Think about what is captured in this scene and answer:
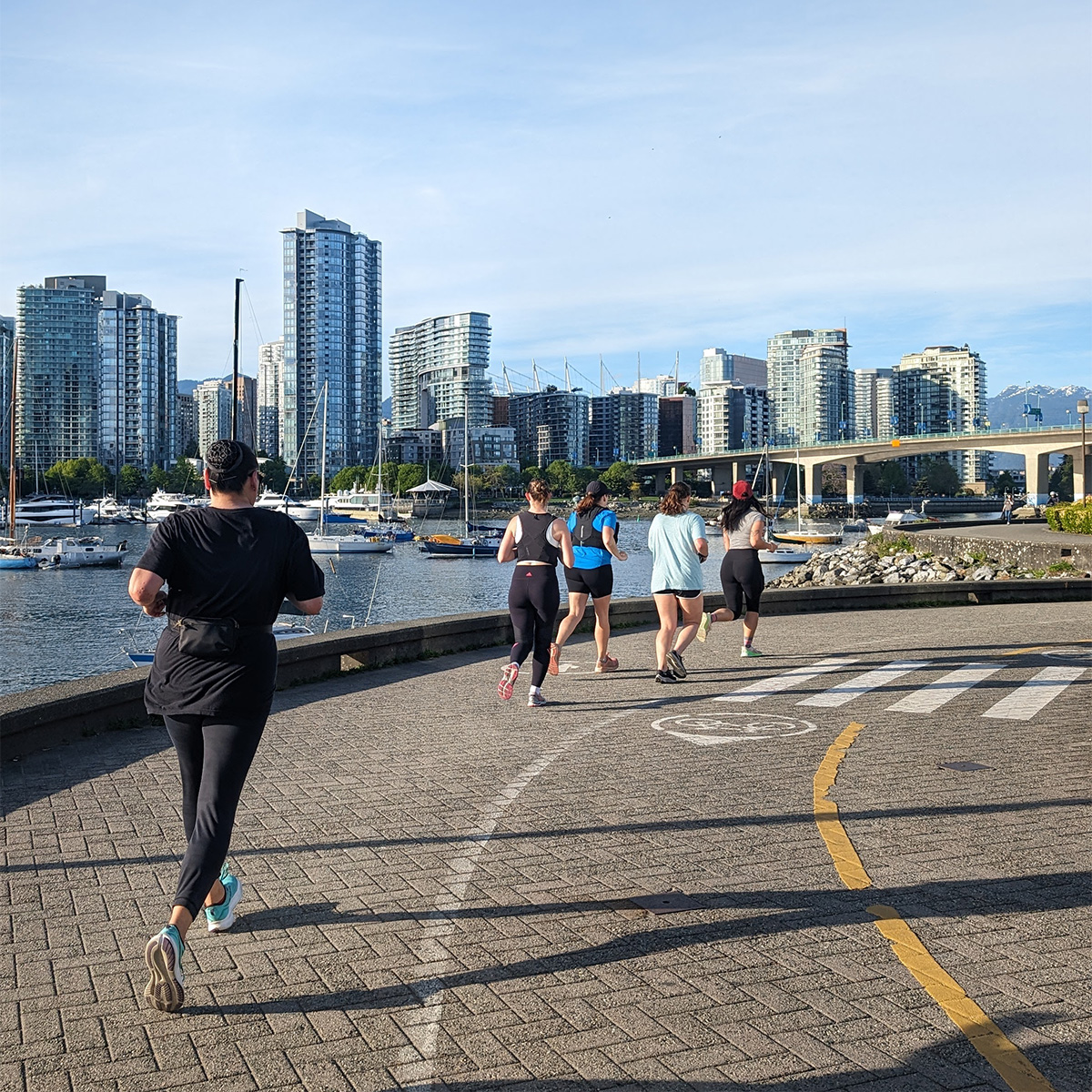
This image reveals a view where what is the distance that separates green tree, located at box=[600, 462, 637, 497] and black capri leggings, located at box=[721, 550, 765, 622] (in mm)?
164791

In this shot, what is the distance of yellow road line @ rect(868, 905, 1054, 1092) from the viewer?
3514 millimetres

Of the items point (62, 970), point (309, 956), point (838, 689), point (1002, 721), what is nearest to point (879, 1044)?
point (309, 956)

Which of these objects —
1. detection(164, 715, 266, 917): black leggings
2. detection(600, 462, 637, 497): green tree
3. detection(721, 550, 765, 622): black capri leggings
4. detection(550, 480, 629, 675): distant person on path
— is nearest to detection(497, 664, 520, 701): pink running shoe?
detection(550, 480, 629, 675): distant person on path

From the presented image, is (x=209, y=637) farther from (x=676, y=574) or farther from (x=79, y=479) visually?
(x=79, y=479)

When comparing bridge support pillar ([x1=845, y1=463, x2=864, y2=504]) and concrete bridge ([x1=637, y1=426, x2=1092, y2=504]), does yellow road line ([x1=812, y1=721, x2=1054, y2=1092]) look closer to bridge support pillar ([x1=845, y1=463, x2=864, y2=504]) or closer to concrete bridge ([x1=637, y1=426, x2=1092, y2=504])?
concrete bridge ([x1=637, y1=426, x2=1092, y2=504])

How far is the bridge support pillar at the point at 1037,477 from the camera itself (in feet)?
344

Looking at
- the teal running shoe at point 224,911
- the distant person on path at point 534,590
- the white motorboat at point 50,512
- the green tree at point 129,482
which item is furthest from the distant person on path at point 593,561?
the green tree at point 129,482

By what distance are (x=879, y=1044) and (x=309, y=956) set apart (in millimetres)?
2077

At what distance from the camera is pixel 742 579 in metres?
12.9

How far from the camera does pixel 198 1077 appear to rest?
3486 millimetres

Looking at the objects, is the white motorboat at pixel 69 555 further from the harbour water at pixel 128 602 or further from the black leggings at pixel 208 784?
the black leggings at pixel 208 784

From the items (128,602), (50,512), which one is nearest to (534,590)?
(128,602)

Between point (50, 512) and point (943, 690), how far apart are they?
12834cm

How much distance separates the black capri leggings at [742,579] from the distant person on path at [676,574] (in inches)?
57.1
